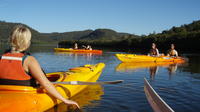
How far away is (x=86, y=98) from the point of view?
6.55 m

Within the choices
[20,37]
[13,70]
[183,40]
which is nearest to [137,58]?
[13,70]

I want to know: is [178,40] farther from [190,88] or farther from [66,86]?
[66,86]

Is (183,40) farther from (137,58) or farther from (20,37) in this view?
(20,37)

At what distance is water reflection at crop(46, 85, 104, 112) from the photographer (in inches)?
214

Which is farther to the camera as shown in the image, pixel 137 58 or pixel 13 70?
pixel 137 58

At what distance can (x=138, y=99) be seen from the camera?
658 cm

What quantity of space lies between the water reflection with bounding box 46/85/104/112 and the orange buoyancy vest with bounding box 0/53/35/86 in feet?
4.36

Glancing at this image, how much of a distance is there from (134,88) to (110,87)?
83 centimetres

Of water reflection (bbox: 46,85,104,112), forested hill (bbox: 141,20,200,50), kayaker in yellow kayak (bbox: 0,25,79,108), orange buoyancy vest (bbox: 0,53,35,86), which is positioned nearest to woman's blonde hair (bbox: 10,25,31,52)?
kayaker in yellow kayak (bbox: 0,25,79,108)

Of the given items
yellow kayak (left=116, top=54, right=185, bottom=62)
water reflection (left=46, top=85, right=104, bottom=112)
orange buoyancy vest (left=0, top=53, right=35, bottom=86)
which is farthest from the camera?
yellow kayak (left=116, top=54, right=185, bottom=62)

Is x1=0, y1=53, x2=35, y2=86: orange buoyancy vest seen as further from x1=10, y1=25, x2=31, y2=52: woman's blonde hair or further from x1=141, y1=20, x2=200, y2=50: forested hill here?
x1=141, y1=20, x2=200, y2=50: forested hill

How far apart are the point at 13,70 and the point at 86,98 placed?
300 centimetres

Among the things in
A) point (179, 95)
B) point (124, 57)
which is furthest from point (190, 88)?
point (124, 57)

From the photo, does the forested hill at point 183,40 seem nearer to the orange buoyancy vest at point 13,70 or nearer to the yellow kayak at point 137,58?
the yellow kayak at point 137,58
